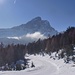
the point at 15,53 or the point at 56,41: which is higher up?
the point at 56,41

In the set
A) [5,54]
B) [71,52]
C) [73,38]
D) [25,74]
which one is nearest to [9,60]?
[5,54]

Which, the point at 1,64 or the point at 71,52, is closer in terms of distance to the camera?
the point at 71,52

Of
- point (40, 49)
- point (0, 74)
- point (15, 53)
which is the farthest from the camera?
point (40, 49)

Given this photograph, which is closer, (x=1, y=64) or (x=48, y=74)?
(x=48, y=74)

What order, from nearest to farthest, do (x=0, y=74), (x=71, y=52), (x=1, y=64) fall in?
(x=0, y=74) < (x=71, y=52) < (x=1, y=64)

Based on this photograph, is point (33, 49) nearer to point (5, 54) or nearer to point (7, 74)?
point (5, 54)

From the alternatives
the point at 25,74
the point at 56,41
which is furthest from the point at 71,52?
the point at 56,41

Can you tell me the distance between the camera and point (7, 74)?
50094mm

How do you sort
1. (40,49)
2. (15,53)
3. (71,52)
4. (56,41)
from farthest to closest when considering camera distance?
1. (40,49)
2. (56,41)
3. (15,53)
4. (71,52)

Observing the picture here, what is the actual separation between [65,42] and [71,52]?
137 ft

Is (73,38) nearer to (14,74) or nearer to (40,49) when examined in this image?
(40,49)

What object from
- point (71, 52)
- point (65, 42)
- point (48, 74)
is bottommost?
point (48, 74)

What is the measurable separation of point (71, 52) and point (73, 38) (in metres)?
42.6

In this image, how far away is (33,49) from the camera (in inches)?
7087
